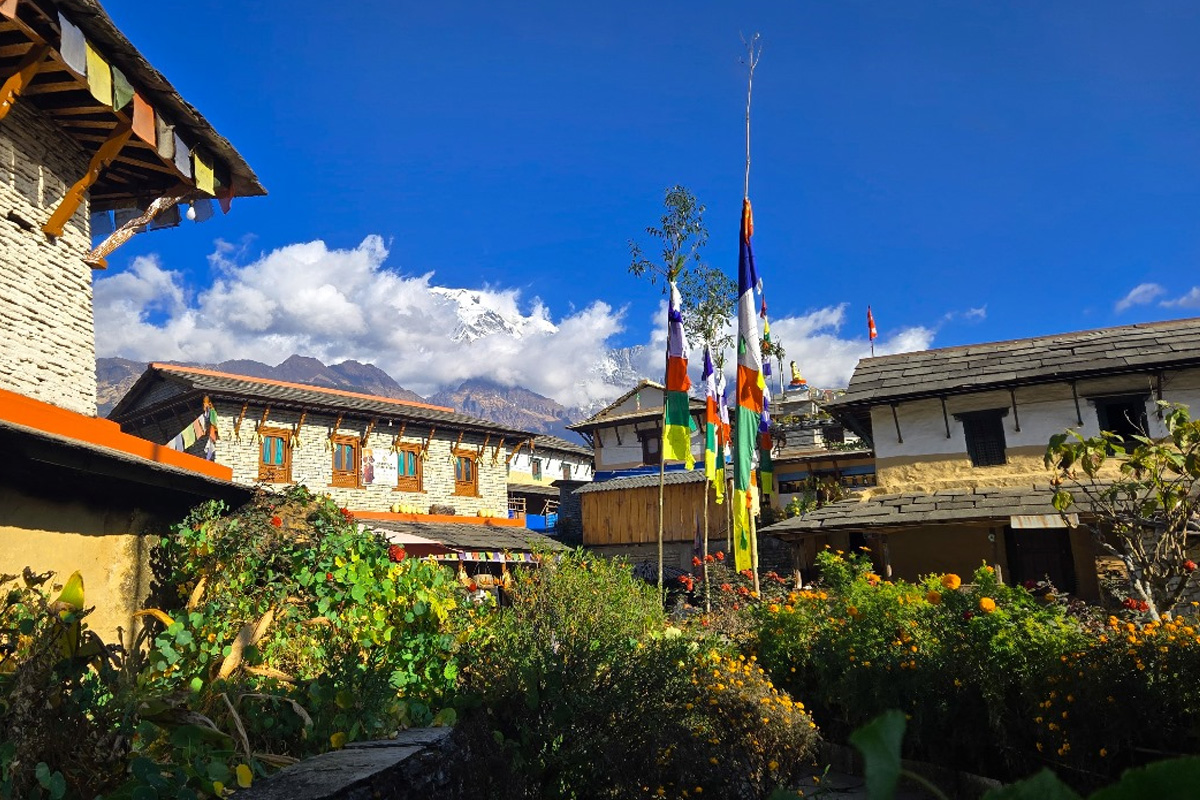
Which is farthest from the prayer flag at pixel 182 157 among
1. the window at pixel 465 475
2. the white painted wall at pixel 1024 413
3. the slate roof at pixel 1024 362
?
the window at pixel 465 475

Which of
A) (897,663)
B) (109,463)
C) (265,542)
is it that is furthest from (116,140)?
(897,663)

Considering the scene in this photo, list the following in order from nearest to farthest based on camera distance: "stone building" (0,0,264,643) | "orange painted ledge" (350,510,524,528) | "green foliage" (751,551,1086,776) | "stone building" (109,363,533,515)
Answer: "green foliage" (751,551,1086,776)
"stone building" (0,0,264,643)
"stone building" (109,363,533,515)
"orange painted ledge" (350,510,524,528)

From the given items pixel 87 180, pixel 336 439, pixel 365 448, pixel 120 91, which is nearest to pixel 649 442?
pixel 365 448

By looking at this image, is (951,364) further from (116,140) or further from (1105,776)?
(116,140)

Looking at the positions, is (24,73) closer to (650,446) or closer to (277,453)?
(277,453)

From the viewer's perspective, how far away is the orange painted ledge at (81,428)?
722 centimetres

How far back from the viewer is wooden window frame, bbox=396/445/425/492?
28375 mm

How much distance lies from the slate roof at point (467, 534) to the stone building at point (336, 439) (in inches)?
40.3

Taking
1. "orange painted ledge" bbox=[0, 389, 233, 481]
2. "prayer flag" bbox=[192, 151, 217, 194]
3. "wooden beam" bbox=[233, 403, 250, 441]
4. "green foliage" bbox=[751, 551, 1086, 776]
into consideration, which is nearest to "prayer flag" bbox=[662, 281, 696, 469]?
"green foliage" bbox=[751, 551, 1086, 776]

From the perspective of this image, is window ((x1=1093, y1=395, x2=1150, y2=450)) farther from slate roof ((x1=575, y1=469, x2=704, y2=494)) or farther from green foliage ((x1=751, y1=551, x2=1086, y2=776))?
slate roof ((x1=575, y1=469, x2=704, y2=494))

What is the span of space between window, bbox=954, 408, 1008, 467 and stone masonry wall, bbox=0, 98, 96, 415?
18024 millimetres

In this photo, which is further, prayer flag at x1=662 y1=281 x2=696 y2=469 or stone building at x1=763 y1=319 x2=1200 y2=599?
stone building at x1=763 y1=319 x2=1200 y2=599

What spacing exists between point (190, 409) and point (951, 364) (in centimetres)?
2273

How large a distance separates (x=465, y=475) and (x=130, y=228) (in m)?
18.7
